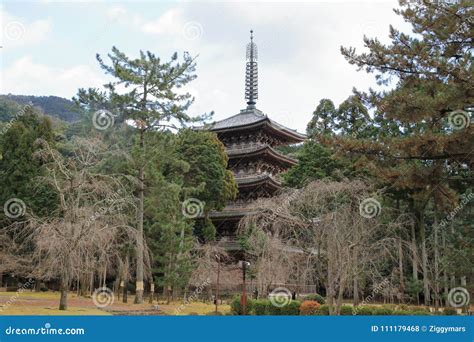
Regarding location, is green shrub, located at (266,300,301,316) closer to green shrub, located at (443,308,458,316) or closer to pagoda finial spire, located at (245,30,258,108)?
green shrub, located at (443,308,458,316)

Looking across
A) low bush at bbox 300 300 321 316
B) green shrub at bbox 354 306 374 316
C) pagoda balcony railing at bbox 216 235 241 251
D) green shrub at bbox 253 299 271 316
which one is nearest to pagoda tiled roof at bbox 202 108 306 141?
pagoda balcony railing at bbox 216 235 241 251

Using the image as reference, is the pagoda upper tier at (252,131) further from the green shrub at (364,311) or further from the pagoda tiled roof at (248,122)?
the green shrub at (364,311)

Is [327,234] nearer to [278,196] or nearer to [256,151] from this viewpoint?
[278,196]

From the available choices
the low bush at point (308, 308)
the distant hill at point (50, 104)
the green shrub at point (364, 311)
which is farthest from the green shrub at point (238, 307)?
the distant hill at point (50, 104)

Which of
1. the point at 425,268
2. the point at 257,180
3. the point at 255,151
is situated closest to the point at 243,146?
the point at 255,151

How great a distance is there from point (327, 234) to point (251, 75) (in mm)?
27615

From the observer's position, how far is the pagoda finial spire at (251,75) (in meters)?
42.8

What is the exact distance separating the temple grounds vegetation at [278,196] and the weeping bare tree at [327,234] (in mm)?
75

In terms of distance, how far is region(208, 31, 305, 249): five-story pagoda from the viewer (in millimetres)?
33750

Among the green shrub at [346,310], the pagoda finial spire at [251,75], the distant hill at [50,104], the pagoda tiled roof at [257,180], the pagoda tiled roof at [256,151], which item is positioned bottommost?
the green shrub at [346,310]

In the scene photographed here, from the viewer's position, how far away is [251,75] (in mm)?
44312

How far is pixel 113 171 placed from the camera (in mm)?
23156

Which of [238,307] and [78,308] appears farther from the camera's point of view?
[238,307]

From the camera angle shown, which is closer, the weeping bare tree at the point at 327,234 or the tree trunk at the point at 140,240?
the weeping bare tree at the point at 327,234
